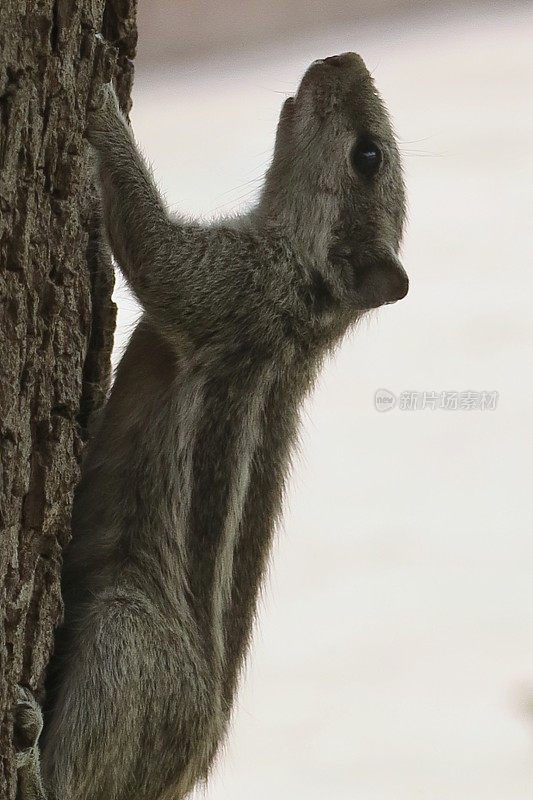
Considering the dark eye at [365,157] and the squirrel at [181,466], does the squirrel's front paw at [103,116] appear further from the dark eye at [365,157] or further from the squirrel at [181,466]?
the dark eye at [365,157]

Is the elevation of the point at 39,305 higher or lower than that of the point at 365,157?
lower

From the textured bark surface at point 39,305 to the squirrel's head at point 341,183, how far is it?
33.3 inches

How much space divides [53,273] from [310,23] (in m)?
4.49

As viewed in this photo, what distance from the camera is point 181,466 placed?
2.70 m

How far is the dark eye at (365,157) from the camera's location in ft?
11.0

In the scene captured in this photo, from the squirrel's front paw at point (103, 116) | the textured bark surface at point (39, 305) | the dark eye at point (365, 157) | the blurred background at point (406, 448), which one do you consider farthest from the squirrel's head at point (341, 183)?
the blurred background at point (406, 448)

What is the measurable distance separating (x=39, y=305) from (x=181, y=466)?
596 millimetres

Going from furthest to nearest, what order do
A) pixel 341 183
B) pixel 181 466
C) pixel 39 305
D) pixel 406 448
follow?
pixel 406 448 < pixel 341 183 < pixel 181 466 < pixel 39 305

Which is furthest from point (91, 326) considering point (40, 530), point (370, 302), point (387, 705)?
point (387, 705)

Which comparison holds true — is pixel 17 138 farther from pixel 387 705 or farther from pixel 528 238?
pixel 528 238

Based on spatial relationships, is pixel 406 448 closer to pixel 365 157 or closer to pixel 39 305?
pixel 365 157

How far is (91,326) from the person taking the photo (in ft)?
8.50

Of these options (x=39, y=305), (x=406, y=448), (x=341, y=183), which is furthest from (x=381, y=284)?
(x=406, y=448)

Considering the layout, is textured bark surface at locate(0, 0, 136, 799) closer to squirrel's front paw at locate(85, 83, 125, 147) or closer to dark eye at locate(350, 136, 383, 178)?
squirrel's front paw at locate(85, 83, 125, 147)
